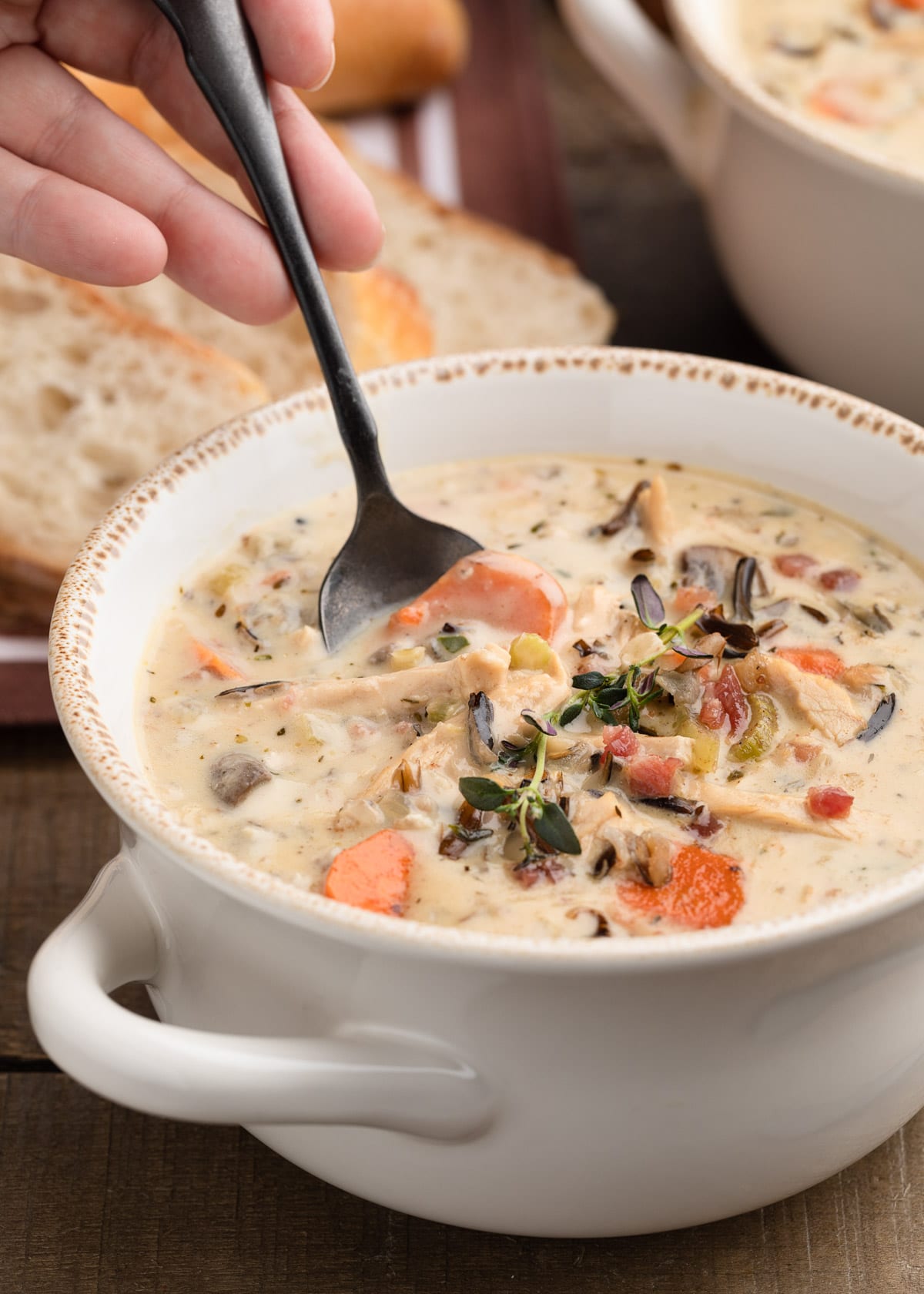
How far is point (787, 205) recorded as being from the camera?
3131mm

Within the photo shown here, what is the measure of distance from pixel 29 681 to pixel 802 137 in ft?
6.08

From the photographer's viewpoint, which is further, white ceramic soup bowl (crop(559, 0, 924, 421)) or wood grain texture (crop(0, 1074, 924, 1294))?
white ceramic soup bowl (crop(559, 0, 924, 421))

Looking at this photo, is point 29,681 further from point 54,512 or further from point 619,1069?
point 619,1069

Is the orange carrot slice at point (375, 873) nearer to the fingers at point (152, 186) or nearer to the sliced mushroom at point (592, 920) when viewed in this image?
the sliced mushroom at point (592, 920)

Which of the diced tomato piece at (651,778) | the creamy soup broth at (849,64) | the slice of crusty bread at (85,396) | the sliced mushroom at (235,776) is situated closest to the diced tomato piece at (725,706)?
the diced tomato piece at (651,778)

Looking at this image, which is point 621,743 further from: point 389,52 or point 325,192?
point 389,52

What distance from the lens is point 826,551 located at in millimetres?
2416

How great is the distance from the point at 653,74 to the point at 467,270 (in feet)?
2.34

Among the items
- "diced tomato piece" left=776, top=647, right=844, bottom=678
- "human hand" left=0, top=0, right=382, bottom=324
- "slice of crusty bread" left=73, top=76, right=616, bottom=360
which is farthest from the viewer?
"slice of crusty bread" left=73, top=76, right=616, bottom=360

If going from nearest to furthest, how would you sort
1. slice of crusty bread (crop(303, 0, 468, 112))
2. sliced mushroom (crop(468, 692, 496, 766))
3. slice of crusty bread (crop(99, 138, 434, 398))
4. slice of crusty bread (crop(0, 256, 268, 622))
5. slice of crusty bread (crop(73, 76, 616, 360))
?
sliced mushroom (crop(468, 692, 496, 766)), slice of crusty bread (crop(0, 256, 268, 622)), slice of crusty bread (crop(99, 138, 434, 398)), slice of crusty bread (crop(73, 76, 616, 360)), slice of crusty bread (crop(303, 0, 468, 112))

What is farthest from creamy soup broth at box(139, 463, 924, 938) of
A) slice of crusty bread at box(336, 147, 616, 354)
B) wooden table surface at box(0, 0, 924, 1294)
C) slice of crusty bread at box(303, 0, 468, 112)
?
slice of crusty bread at box(303, 0, 468, 112)

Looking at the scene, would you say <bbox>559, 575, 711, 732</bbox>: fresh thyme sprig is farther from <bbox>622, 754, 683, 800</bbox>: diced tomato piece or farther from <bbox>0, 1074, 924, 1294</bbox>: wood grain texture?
<bbox>0, 1074, 924, 1294</bbox>: wood grain texture

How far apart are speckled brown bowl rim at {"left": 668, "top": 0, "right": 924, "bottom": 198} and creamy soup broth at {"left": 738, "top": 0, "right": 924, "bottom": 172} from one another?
15.8 inches

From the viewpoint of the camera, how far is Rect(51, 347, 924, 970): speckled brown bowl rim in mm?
1477
